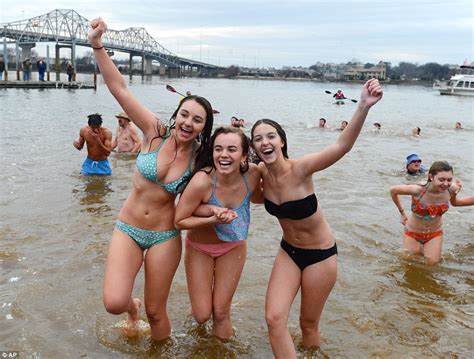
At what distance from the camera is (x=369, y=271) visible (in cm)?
661

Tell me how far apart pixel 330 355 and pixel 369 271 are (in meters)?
2.38

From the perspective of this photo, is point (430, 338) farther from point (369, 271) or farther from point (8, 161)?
point (8, 161)

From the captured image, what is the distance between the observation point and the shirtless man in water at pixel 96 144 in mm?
9781

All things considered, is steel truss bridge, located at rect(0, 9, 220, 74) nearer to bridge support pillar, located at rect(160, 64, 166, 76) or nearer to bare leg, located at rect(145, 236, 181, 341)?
bridge support pillar, located at rect(160, 64, 166, 76)

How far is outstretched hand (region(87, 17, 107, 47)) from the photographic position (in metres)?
4.05

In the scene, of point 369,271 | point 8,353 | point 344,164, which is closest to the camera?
point 8,353

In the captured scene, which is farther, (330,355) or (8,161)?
(8,161)

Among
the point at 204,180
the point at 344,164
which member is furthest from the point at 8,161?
the point at 204,180

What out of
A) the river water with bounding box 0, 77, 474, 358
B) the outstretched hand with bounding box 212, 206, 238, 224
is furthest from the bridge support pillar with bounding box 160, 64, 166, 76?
the outstretched hand with bounding box 212, 206, 238, 224

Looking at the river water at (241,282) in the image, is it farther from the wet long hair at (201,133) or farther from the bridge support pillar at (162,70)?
the bridge support pillar at (162,70)

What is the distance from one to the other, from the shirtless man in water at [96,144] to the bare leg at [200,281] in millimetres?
6272

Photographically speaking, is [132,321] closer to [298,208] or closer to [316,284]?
[316,284]

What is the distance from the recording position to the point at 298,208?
3.94m

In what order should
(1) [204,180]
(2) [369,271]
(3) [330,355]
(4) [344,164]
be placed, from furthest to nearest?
1. (4) [344,164]
2. (2) [369,271]
3. (3) [330,355]
4. (1) [204,180]
